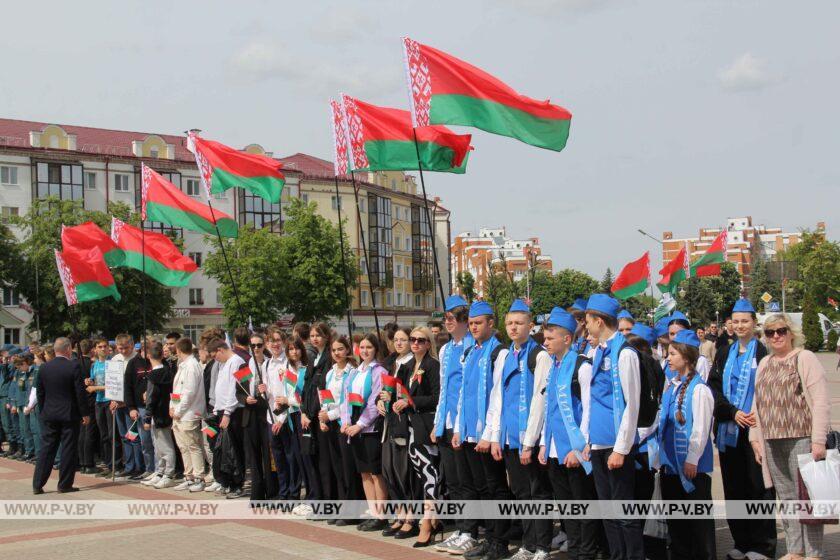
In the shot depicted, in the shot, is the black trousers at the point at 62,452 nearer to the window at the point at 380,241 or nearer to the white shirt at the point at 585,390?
the white shirt at the point at 585,390

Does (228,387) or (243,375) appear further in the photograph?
(228,387)

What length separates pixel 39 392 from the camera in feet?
44.9

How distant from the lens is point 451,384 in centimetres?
863

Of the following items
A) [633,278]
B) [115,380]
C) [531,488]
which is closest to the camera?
[531,488]

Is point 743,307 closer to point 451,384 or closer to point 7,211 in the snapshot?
point 451,384

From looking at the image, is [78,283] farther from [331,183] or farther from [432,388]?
[331,183]

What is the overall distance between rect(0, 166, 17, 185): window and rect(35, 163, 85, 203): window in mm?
1367

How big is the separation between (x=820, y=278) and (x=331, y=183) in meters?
40.1

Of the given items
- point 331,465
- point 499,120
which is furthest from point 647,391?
point 499,120

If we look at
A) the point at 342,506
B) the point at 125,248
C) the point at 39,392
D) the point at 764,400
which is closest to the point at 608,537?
the point at 764,400

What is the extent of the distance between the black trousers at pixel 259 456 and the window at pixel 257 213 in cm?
6307

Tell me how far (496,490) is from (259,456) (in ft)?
13.7

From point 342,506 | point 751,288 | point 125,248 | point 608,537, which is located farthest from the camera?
point 751,288

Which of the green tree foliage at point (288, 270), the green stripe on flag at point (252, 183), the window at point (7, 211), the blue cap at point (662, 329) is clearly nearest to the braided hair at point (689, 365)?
the blue cap at point (662, 329)
